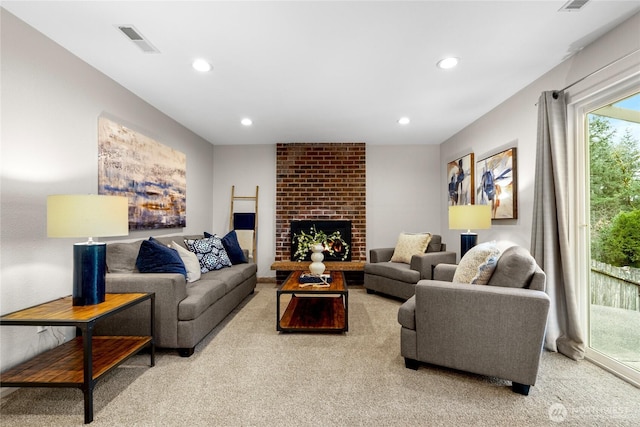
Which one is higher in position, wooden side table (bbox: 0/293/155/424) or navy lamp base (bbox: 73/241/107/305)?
navy lamp base (bbox: 73/241/107/305)

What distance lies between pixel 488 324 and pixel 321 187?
3.71 metres

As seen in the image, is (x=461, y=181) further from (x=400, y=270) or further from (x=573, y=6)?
(x=573, y=6)

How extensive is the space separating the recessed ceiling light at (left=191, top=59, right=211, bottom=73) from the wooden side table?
1892 millimetres

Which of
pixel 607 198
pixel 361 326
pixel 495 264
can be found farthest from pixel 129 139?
pixel 607 198

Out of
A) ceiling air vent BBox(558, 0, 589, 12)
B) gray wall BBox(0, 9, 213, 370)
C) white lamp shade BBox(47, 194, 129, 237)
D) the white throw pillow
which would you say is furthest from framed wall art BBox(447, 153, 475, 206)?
gray wall BBox(0, 9, 213, 370)

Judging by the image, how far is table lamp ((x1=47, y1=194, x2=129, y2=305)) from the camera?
188 centimetres

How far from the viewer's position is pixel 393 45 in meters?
2.33

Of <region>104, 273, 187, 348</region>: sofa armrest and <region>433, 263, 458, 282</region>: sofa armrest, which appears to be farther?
<region>433, 263, 458, 282</region>: sofa armrest

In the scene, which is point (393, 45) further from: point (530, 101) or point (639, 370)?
point (639, 370)

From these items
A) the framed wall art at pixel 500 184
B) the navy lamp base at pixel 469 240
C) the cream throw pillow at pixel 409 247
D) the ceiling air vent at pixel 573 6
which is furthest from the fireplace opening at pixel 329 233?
the ceiling air vent at pixel 573 6

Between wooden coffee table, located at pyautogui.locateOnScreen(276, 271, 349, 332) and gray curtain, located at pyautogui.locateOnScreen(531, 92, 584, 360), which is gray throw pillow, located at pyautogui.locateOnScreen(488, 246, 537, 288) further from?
wooden coffee table, located at pyautogui.locateOnScreen(276, 271, 349, 332)

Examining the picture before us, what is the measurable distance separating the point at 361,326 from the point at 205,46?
284 cm

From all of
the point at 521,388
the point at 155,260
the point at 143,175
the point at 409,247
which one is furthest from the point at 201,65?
the point at 409,247

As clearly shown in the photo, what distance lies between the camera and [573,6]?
6.24 ft
